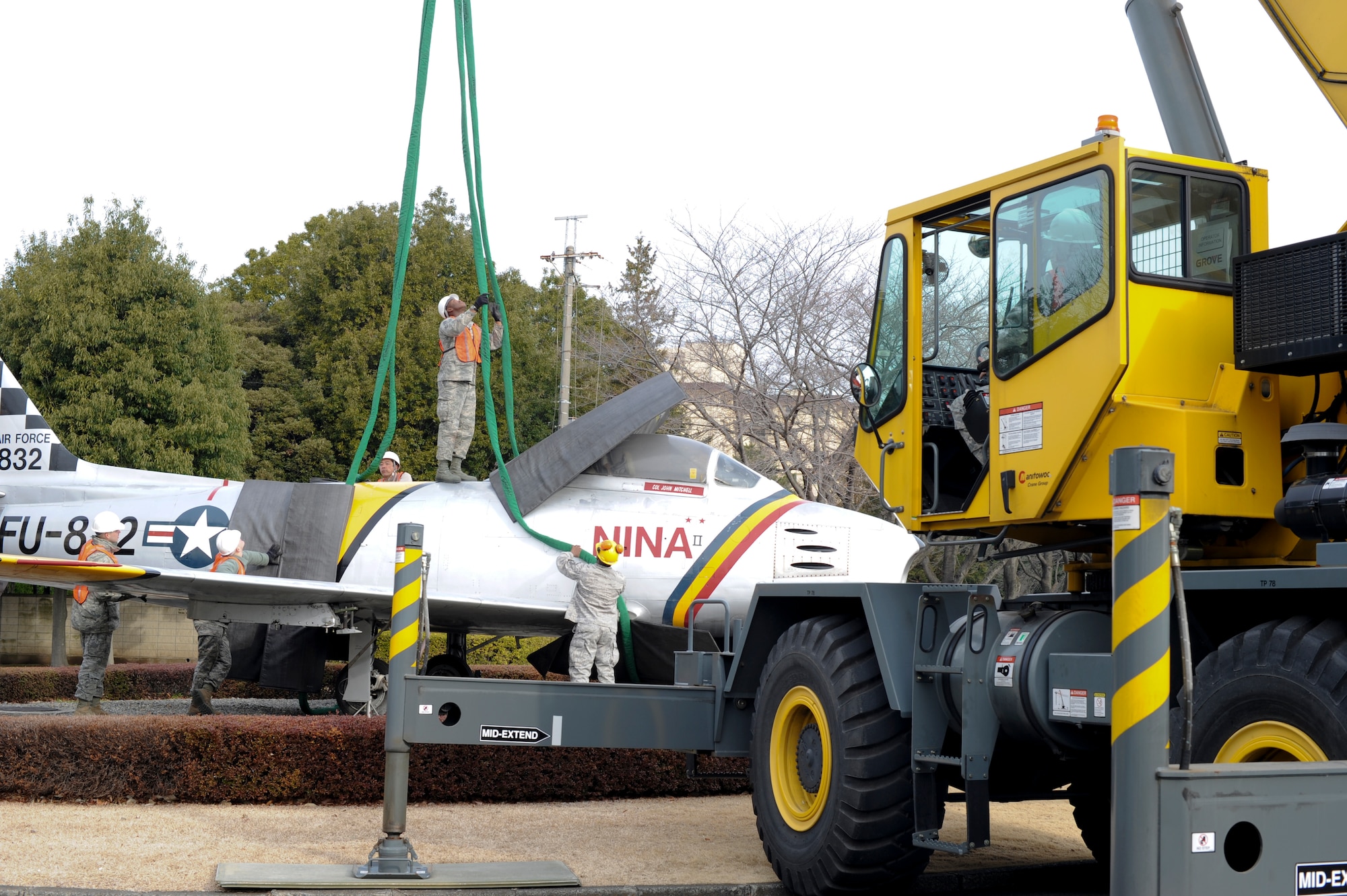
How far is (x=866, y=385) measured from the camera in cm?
735

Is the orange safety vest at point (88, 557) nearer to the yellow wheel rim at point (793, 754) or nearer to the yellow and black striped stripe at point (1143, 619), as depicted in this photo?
the yellow wheel rim at point (793, 754)

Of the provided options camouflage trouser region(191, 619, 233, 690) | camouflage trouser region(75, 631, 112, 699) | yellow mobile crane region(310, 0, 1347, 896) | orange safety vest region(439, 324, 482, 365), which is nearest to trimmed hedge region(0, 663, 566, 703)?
camouflage trouser region(191, 619, 233, 690)

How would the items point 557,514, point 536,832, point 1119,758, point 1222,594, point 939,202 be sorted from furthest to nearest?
point 557,514
point 536,832
point 939,202
point 1222,594
point 1119,758

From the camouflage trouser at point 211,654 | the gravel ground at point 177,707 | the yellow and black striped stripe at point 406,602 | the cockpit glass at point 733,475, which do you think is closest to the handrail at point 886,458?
the yellow and black striped stripe at point 406,602

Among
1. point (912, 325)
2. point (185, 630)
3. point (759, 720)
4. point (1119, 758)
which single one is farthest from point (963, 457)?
point (185, 630)

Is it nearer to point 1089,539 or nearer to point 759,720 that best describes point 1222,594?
point 1089,539

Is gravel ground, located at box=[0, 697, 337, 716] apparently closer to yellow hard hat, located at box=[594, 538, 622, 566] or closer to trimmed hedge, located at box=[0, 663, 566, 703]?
trimmed hedge, located at box=[0, 663, 566, 703]

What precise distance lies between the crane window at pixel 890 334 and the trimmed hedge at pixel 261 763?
13.7 ft

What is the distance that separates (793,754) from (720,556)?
577cm

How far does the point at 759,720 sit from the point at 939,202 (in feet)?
10.7

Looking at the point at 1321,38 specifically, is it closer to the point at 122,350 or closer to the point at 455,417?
the point at 455,417

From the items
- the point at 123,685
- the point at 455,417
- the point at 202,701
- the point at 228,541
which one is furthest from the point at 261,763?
the point at 123,685

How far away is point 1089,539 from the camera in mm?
6141

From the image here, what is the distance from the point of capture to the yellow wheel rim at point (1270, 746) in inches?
171
